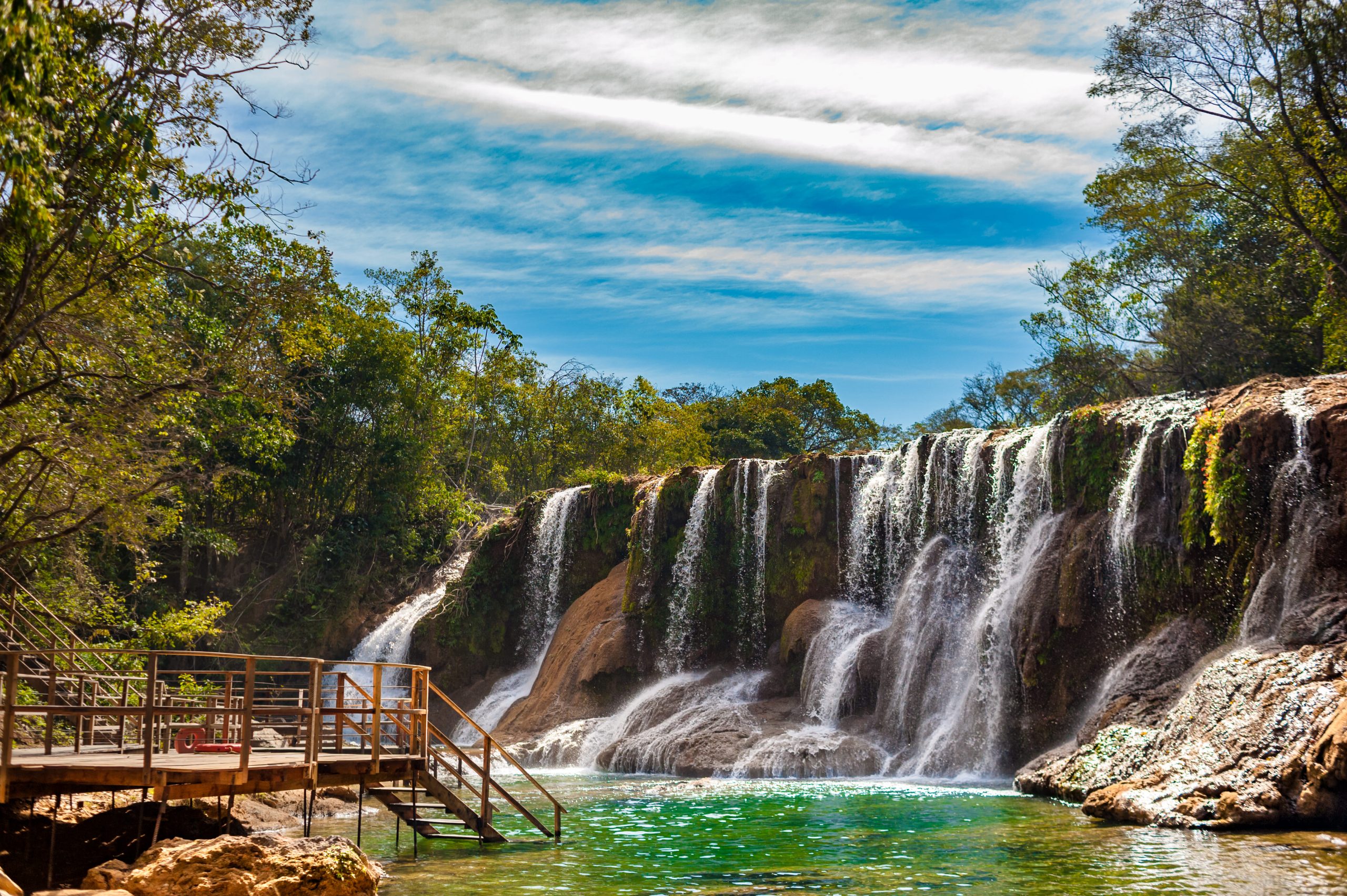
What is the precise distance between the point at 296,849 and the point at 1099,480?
18.3 m

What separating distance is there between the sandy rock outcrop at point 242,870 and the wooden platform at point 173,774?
568mm

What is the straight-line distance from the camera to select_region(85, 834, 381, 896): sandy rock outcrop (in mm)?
8977

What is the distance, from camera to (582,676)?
30.4m

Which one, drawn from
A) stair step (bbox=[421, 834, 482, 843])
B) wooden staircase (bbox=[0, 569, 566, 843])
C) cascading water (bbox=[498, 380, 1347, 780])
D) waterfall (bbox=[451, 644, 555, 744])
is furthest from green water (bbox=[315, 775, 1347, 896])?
waterfall (bbox=[451, 644, 555, 744])

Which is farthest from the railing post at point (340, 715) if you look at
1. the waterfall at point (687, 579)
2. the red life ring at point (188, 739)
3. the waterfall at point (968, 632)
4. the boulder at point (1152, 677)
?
the waterfall at point (687, 579)

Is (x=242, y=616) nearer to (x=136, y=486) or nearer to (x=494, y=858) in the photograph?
(x=136, y=486)

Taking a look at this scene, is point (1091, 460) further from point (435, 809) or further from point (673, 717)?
point (435, 809)

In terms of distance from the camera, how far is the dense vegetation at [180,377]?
12.1 m

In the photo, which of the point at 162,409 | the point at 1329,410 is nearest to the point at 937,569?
the point at 1329,410

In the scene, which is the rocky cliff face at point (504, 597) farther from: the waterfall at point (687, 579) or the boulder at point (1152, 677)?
the boulder at point (1152, 677)

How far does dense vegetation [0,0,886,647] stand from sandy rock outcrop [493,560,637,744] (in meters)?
9.39

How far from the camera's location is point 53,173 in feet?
32.7

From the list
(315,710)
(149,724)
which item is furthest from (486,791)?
(149,724)

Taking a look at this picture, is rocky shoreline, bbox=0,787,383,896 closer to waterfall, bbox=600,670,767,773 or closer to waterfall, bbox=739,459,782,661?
waterfall, bbox=600,670,767,773
